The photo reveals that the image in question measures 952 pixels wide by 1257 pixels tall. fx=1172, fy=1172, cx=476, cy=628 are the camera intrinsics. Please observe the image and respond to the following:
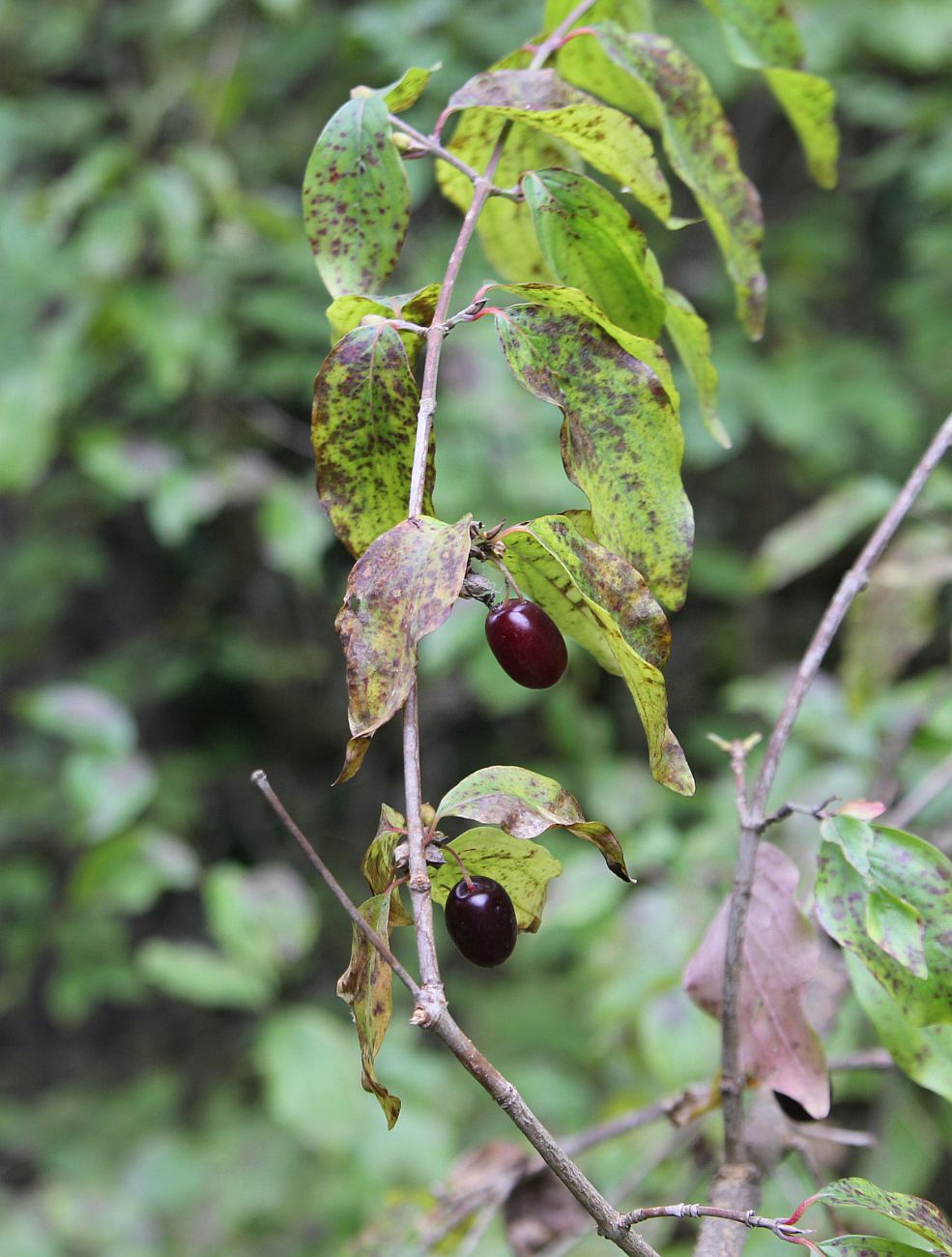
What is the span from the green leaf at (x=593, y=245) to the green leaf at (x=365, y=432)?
0.23 ft

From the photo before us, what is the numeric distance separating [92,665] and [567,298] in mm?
2036

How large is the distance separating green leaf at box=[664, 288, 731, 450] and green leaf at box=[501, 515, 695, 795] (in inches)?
3.7

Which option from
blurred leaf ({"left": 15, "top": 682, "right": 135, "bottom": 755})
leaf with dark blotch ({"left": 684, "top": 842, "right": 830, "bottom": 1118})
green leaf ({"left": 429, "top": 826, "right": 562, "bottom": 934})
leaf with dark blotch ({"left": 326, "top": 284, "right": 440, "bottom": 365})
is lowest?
blurred leaf ({"left": 15, "top": 682, "right": 135, "bottom": 755})

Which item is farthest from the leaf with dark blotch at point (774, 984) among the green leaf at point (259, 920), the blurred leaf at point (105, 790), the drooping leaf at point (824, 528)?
the blurred leaf at point (105, 790)

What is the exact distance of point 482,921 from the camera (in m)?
0.30

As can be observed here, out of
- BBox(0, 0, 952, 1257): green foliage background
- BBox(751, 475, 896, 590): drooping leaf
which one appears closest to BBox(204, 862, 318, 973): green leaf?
BBox(0, 0, 952, 1257): green foliage background

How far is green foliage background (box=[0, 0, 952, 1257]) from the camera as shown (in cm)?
111

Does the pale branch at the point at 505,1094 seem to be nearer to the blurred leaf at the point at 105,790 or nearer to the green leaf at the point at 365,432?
the green leaf at the point at 365,432

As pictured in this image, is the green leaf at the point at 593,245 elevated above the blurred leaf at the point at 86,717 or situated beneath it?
elevated above

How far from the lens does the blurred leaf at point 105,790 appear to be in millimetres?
1326

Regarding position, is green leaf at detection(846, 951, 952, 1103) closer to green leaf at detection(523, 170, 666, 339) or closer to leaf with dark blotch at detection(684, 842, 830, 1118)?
leaf with dark blotch at detection(684, 842, 830, 1118)

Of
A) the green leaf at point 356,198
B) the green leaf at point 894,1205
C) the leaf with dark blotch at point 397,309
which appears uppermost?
the green leaf at point 356,198

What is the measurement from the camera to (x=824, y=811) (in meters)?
0.38

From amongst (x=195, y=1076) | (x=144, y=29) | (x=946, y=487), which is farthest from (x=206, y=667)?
(x=946, y=487)
